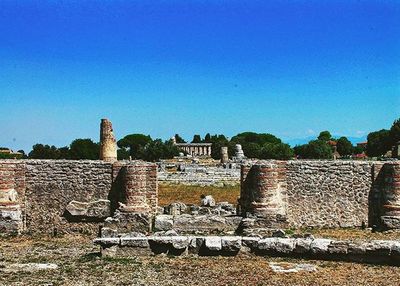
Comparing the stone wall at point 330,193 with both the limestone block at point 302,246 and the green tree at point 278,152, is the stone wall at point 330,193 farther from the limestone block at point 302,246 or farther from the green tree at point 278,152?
the green tree at point 278,152

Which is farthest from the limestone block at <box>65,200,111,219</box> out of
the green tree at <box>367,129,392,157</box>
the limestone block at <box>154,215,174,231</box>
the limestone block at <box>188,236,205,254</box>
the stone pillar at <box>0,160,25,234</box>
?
the green tree at <box>367,129,392,157</box>

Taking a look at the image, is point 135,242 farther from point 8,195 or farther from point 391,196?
point 391,196

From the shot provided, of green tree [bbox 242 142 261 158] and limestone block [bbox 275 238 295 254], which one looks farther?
green tree [bbox 242 142 261 158]

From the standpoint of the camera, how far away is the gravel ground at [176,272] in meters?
8.88

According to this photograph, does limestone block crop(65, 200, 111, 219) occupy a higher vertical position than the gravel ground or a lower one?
higher

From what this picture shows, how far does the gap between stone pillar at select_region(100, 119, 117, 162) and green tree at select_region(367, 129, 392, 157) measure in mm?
62882

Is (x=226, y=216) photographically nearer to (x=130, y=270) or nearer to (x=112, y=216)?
(x=112, y=216)

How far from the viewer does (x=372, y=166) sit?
16234mm

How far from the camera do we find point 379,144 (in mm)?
81188

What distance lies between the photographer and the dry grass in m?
22.9

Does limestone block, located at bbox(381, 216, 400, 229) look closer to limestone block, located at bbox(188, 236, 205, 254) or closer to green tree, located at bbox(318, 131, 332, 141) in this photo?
limestone block, located at bbox(188, 236, 205, 254)

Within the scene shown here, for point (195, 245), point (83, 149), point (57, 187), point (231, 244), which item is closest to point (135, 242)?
point (195, 245)

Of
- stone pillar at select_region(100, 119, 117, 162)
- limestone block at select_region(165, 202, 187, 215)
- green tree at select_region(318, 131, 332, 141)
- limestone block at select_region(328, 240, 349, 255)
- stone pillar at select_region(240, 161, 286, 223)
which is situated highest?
green tree at select_region(318, 131, 332, 141)

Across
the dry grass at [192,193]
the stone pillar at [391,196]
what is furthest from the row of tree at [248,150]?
the stone pillar at [391,196]
